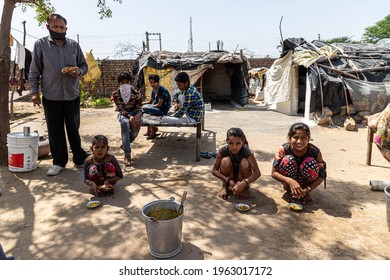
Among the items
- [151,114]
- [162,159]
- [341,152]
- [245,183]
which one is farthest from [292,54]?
[245,183]

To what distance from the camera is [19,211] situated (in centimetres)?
309

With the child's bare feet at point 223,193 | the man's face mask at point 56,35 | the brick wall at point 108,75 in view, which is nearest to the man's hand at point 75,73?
the man's face mask at point 56,35

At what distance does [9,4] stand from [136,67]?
Result: 878 centimetres

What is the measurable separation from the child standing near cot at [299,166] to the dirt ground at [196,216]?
0.23 m

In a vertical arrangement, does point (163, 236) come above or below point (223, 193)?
above

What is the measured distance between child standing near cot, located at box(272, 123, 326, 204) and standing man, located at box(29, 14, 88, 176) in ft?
9.46

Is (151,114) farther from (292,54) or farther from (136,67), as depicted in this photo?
(136,67)

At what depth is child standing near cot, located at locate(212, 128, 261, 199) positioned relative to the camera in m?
3.20

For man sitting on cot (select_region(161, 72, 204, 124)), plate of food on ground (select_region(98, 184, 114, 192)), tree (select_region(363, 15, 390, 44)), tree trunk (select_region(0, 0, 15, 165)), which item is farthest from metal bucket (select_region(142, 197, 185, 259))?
tree (select_region(363, 15, 390, 44))

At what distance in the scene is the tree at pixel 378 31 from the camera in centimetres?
2761

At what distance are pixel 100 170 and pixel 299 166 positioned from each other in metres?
2.24

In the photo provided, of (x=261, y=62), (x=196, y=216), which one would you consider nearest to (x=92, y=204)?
(x=196, y=216)

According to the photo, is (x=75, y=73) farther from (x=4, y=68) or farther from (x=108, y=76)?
(x=108, y=76)

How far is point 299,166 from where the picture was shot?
3205 mm
